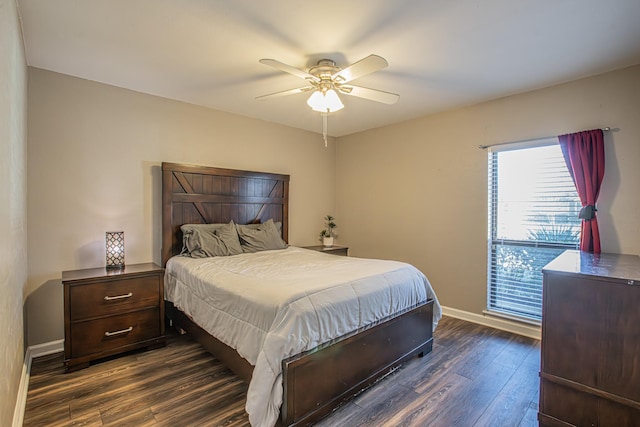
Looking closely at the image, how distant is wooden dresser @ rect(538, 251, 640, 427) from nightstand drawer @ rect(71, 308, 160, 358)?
314cm

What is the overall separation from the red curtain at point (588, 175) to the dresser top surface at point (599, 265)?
0.63ft

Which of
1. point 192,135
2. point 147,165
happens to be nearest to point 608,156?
point 192,135

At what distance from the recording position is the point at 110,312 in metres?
2.68

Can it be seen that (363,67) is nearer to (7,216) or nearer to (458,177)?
(458,177)

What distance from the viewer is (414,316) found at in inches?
105

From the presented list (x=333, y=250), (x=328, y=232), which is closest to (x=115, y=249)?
(x=333, y=250)

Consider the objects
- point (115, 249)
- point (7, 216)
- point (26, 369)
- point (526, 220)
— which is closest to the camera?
point (7, 216)

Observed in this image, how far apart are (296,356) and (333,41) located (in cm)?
219

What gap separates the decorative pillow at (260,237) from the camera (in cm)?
373

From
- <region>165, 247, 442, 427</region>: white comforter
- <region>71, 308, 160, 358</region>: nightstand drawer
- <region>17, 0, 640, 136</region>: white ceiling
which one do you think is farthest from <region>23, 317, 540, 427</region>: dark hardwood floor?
<region>17, 0, 640, 136</region>: white ceiling

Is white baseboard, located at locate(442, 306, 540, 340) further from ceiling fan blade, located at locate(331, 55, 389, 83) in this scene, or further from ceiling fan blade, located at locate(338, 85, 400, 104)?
ceiling fan blade, located at locate(331, 55, 389, 83)

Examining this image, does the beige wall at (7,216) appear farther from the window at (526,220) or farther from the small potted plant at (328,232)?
the window at (526,220)

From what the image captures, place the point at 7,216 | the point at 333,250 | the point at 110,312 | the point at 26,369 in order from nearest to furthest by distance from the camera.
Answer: the point at 7,216 < the point at 26,369 < the point at 110,312 < the point at 333,250

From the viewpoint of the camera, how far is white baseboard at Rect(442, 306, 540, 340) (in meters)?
3.26
